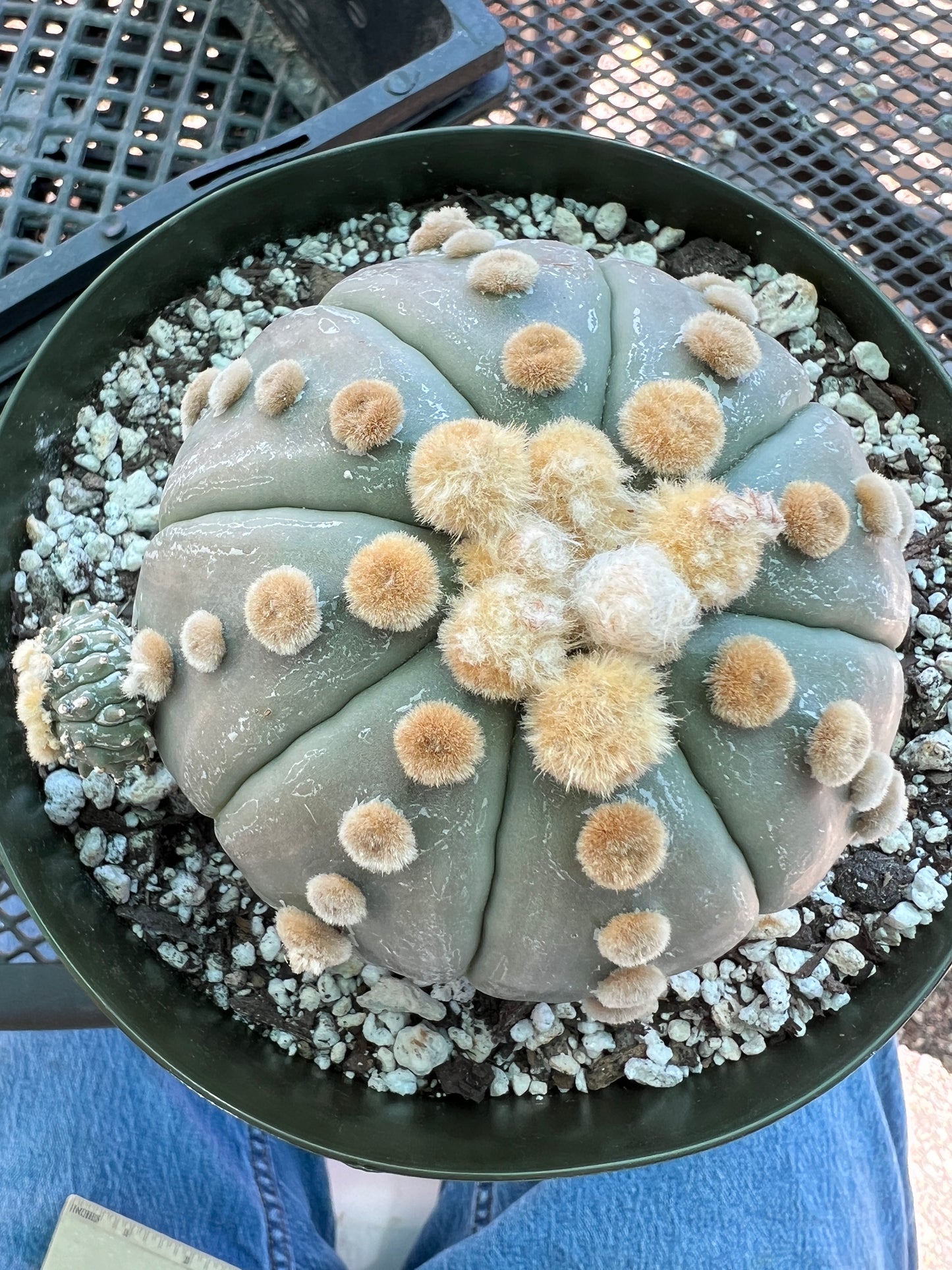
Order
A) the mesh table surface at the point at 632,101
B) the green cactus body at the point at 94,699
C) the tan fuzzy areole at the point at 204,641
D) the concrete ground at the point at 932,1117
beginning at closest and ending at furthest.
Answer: the tan fuzzy areole at the point at 204,641 < the green cactus body at the point at 94,699 < the mesh table surface at the point at 632,101 < the concrete ground at the point at 932,1117

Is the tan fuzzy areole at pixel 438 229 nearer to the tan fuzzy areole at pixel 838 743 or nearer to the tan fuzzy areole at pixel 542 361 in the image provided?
the tan fuzzy areole at pixel 542 361

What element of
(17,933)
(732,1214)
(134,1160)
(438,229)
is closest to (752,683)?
(438,229)

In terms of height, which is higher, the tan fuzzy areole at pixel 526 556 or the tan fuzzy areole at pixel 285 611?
the tan fuzzy areole at pixel 526 556

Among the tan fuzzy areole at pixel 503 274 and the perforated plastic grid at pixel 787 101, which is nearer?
the tan fuzzy areole at pixel 503 274

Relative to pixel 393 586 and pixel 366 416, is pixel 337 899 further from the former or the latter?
pixel 366 416

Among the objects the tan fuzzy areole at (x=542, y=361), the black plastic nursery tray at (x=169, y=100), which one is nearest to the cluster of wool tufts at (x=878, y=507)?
the tan fuzzy areole at (x=542, y=361)

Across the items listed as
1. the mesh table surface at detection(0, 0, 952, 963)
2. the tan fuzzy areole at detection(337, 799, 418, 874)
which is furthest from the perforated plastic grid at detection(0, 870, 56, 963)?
the tan fuzzy areole at detection(337, 799, 418, 874)

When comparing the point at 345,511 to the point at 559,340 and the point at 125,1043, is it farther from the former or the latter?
the point at 125,1043
